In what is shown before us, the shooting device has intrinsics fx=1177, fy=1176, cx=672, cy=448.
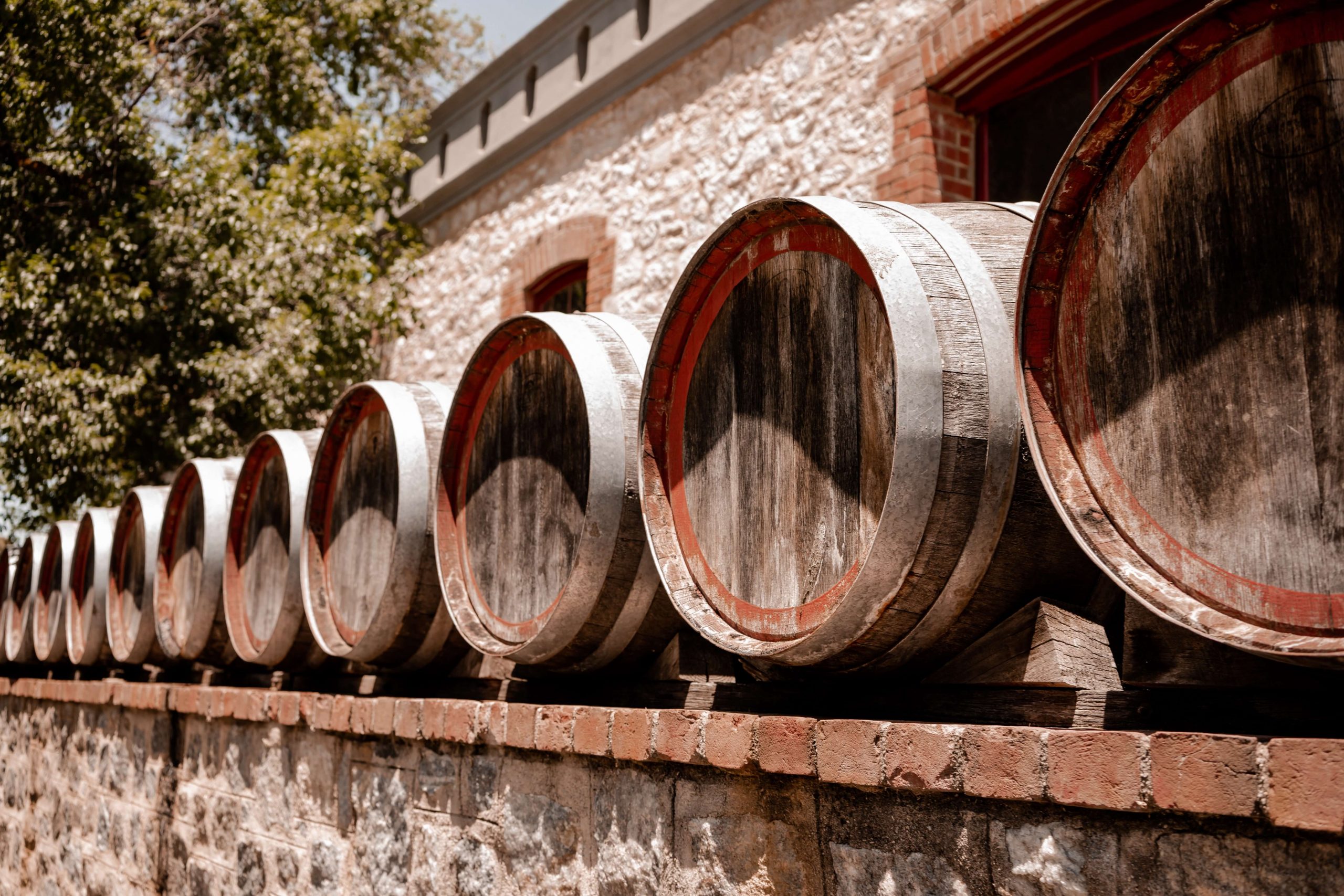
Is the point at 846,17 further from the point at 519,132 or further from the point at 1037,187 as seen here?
the point at 519,132

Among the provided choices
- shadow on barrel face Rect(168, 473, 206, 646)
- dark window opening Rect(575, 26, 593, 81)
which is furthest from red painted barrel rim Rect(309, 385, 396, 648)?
dark window opening Rect(575, 26, 593, 81)

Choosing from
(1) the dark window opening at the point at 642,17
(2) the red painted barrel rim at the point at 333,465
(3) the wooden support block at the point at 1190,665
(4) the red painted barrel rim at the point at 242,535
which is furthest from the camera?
(1) the dark window opening at the point at 642,17

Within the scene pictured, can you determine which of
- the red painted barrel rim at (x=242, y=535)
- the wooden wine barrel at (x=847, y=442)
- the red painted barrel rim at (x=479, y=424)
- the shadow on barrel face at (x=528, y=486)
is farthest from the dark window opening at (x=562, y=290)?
the wooden wine barrel at (x=847, y=442)

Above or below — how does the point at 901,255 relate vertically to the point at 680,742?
above

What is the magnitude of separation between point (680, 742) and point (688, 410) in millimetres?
611

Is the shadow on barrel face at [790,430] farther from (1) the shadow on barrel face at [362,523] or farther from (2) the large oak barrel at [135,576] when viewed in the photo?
(2) the large oak barrel at [135,576]

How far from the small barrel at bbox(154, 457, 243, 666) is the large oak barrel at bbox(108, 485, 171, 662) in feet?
0.29

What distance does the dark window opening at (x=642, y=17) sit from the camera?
23.6 feet

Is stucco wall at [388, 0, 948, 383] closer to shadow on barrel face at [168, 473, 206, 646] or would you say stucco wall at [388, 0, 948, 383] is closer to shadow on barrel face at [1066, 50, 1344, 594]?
shadow on barrel face at [168, 473, 206, 646]

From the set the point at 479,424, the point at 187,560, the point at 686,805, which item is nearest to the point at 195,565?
the point at 187,560

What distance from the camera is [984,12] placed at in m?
4.98

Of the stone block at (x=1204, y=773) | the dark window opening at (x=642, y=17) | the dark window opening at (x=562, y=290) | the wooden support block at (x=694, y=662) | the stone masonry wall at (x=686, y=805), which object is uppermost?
the dark window opening at (x=642, y=17)

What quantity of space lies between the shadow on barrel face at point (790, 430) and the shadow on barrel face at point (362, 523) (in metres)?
1.20

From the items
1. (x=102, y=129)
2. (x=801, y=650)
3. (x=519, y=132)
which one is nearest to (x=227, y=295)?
(x=102, y=129)
